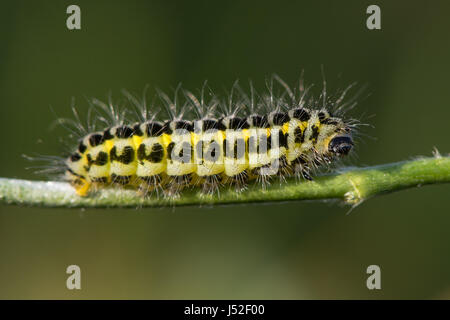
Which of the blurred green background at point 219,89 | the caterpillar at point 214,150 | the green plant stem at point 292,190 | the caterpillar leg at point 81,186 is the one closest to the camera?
the green plant stem at point 292,190

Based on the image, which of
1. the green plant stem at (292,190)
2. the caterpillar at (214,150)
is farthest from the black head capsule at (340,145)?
the green plant stem at (292,190)

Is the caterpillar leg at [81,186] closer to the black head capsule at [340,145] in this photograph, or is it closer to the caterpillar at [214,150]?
the caterpillar at [214,150]

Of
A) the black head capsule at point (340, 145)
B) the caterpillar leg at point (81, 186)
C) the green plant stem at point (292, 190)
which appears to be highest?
the black head capsule at point (340, 145)

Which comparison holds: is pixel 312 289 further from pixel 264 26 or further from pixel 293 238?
pixel 264 26

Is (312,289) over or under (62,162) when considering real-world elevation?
under

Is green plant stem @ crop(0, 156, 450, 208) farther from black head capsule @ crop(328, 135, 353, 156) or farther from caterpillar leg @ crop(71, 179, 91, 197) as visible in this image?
black head capsule @ crop(328, 135, 353, 156)

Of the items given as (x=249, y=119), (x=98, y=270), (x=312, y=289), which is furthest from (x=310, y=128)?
(x=98, y=270)

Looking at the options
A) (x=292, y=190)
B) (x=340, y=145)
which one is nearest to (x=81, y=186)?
(x=292, y=190)

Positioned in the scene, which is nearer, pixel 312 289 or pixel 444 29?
pixel 312 289
